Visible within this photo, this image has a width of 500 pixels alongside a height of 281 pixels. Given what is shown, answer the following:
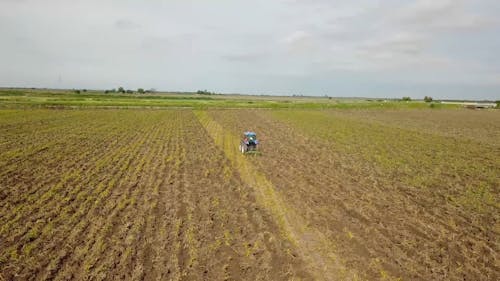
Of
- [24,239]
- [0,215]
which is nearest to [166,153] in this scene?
[0,215]

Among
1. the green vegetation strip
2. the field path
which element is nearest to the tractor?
the field path

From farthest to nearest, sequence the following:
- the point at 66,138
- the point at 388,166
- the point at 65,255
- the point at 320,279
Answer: the point at 66,138 < the point at 388,166 < the point at 65,255 < the point at 320,279

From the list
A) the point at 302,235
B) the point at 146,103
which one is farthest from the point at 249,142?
the point at 146,103

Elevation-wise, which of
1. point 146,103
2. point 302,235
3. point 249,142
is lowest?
point 302,235

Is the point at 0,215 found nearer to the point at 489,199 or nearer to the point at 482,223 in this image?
the point at 482,223

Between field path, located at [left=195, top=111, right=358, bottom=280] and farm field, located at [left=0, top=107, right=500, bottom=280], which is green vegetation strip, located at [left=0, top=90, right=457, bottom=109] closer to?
farm field, located at [left=0, top=107, right=500, bottom=280]

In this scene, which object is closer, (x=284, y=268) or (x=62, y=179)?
(x=284, y=268)

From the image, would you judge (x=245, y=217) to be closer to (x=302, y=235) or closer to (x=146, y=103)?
(x=302, y=235)

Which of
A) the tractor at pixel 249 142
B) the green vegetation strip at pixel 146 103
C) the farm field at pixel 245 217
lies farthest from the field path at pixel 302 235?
the green vegetation strip at pixel 146 103
